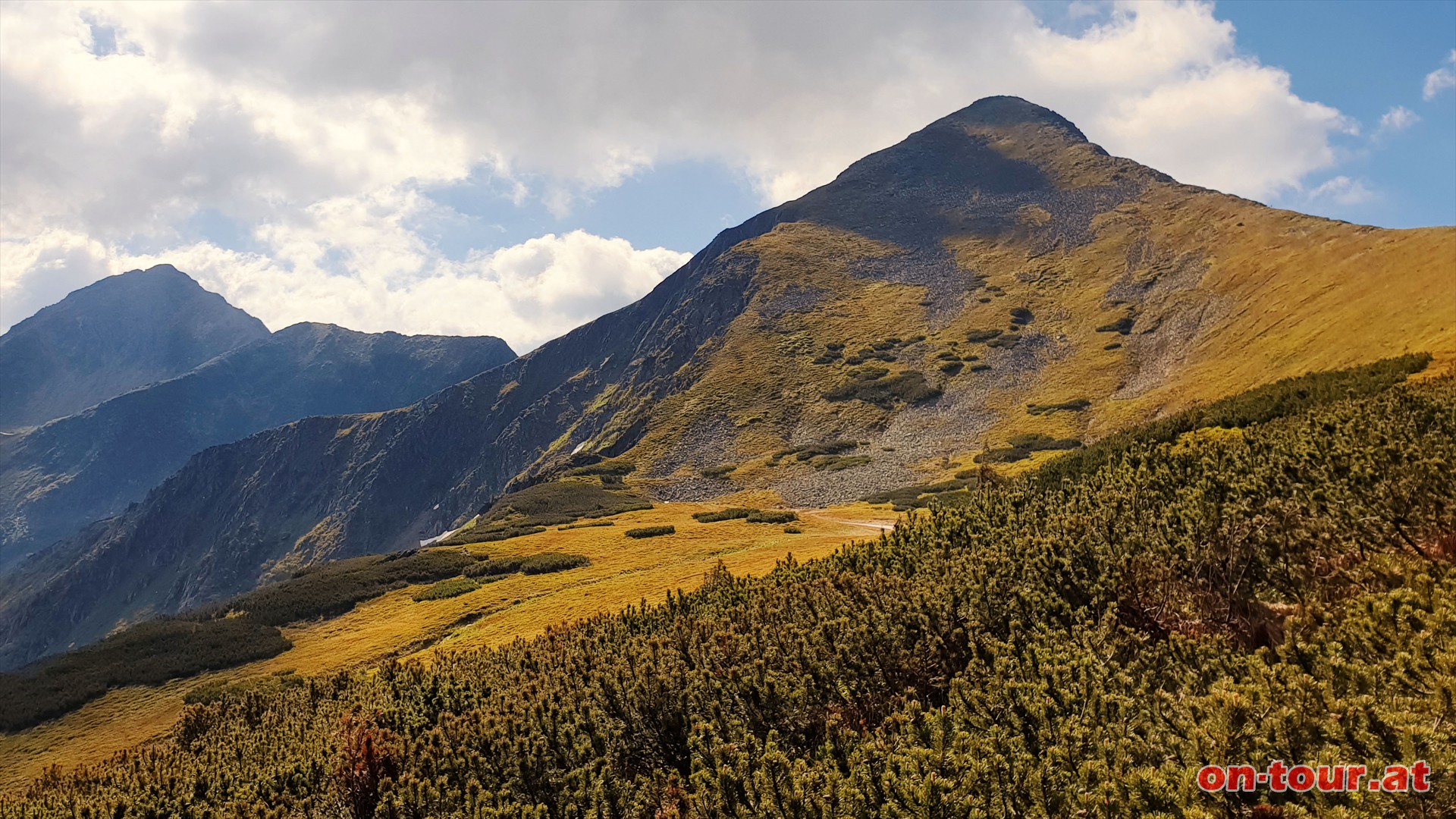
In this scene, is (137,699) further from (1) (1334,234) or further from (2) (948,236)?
(2) (948,236)

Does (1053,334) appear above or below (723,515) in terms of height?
above

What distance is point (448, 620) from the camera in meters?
44.4

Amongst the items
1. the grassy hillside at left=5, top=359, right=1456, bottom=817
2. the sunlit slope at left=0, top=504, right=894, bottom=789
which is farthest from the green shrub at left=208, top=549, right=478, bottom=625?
the grassy hillside at left=5, top=359, right=1456, bottom=817

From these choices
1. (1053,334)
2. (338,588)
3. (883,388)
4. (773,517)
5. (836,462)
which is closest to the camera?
(338,588)

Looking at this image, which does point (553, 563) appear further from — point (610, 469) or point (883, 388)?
point (883, 388)

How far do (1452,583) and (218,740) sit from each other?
30.1 m

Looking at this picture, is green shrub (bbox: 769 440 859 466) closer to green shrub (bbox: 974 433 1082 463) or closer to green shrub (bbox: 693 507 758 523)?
green shrub (bbox: 974 433 1082 463)

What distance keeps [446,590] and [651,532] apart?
62.3ft

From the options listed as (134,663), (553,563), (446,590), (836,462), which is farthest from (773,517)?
(134,663)

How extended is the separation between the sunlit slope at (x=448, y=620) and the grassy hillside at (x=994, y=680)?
1328 cm

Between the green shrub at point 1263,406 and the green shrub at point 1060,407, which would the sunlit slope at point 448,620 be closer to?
the green shrub at point 1263,406

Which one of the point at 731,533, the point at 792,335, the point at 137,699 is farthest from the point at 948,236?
the point at 137,699

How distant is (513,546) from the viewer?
→ 71.8 metres

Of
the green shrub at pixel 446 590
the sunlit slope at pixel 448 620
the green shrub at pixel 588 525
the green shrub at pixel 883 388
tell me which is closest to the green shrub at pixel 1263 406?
the sunlit slope at pixel 448 620
